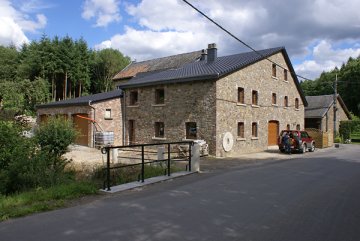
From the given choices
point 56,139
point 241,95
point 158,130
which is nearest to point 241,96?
point 241,95

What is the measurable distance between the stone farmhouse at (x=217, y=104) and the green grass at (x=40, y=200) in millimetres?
12170

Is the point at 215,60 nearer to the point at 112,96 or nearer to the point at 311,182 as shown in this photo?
the point at 112,96

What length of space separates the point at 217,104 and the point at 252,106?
4514 mm

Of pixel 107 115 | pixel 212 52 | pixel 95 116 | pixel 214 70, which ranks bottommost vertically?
pixel 95 116

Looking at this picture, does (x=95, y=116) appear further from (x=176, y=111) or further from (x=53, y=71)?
(x=53, y=71)

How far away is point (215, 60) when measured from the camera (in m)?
25.4

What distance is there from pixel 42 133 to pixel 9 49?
50.2 metres

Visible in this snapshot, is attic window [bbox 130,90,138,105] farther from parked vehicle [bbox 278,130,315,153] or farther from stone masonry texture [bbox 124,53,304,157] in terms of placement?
parked vehicle [bbox 278,130,315,153]

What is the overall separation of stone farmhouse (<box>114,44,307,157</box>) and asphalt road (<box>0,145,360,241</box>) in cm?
1082

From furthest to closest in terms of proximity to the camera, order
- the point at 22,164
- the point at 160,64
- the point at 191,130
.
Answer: the point at 160,64
the point at 191,130
the point at 22,164

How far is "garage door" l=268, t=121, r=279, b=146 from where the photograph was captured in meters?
26.1

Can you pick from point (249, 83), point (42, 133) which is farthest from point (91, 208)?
point (249, 83)

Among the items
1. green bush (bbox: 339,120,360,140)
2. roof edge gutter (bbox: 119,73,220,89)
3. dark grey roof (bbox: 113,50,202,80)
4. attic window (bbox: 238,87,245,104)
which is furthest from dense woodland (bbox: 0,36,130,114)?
green bush (bbox: 339,120,360,140)

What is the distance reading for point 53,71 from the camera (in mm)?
44188
